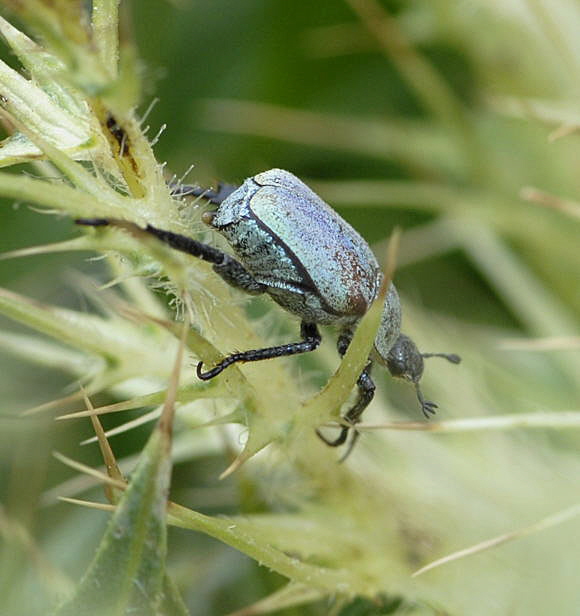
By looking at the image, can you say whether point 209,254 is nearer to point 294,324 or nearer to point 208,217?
point 208,217

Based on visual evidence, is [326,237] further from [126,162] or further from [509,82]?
[509,82]

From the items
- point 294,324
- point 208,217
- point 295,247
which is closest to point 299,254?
point 295,247

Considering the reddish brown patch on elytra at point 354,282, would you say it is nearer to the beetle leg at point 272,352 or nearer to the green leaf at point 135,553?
the beetle leg at point 272,352

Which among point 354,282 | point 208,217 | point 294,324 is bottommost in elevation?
point 294,324

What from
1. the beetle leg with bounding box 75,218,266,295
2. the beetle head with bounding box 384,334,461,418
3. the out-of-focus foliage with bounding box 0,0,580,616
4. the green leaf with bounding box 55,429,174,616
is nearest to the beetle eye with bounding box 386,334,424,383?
the beetle head with bounding box 384,334,461,418

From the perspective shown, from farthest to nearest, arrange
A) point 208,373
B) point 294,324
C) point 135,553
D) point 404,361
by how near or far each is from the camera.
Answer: point 294,324 → point 404,361 → point 208,373 → point 135,553

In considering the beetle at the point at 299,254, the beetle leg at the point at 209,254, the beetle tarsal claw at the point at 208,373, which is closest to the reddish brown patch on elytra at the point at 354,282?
the beetle at the point at 299,254

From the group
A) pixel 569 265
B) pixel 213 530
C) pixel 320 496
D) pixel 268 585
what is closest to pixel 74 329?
pixel 213 530
